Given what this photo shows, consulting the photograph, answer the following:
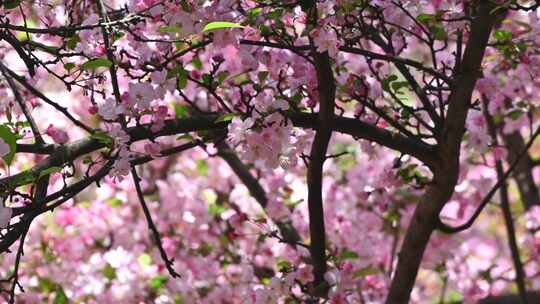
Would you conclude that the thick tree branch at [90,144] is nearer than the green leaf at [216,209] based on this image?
Yes

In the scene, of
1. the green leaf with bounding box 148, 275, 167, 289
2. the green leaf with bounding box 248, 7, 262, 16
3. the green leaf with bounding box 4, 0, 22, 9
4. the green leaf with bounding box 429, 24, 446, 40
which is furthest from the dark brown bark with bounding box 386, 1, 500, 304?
the green leaf with bounding box 148, 275, 167, 289

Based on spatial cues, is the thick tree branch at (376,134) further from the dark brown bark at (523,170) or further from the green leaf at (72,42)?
the dark brown bark at (523,170)

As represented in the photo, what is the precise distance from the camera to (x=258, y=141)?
225cm

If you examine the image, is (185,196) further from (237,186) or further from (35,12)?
(35,12)

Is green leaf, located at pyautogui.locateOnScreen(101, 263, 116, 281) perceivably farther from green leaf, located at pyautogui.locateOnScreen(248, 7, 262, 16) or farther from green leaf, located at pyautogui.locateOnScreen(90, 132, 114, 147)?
green leaf, located at pyautogui.locateOnScreen(248, 7, 262, 16)

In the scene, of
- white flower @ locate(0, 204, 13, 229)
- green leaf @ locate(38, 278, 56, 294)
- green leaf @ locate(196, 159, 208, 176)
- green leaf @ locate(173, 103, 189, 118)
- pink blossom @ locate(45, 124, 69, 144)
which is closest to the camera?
white flower @ locate(0, 204, 13, 229)

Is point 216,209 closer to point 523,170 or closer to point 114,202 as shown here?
point 114,202

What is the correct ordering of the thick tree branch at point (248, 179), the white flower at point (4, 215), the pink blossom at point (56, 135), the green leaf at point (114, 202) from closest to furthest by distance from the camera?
the white flower at point (4, 215) → the pink blossom at point (56, 135) → the thick tree branch at point (248, 179) → the green leaf at point (114, 202)

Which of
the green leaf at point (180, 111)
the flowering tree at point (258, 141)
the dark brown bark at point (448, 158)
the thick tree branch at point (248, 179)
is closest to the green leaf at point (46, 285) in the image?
the flowering tree at point (258, 141)

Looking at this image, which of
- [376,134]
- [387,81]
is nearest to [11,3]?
[376,134]

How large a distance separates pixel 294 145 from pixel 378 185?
2.90 ft

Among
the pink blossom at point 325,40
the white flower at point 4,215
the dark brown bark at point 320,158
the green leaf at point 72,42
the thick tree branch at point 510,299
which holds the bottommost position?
the white flower at point 4,215

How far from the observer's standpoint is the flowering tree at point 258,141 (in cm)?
224

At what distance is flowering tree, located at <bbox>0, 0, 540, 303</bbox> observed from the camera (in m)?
2.24
